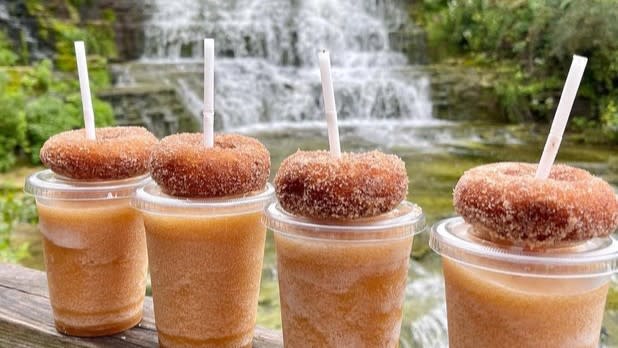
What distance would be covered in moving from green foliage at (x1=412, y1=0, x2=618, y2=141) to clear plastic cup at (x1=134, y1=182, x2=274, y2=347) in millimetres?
8363

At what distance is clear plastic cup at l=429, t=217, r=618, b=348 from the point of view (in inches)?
35.6

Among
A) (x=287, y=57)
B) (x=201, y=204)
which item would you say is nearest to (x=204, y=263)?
(x=201, y=204)

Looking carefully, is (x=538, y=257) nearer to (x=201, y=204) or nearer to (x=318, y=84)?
(x=201, y=204)

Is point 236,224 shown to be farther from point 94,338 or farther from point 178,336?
point 94,338

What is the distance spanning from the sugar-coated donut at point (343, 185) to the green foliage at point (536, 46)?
8.40 metres

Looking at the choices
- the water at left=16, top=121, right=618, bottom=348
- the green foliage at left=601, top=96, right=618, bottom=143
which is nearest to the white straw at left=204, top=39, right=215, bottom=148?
the water at left=16, top=121, right=618, bottom=348

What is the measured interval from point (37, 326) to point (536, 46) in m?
9.87

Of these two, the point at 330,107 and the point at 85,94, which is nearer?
the point at 330,107

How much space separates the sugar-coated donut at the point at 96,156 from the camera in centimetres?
130

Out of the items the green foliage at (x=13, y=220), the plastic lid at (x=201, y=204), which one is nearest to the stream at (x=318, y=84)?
the green foliage at (x=13, y=220)

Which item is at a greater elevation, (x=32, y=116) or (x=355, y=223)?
(x=355, y=223)

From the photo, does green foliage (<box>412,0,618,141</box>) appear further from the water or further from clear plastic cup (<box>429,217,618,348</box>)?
clear plastic cup (<box>429,217,618,348</box>)

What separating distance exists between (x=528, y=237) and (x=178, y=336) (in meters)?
0.69

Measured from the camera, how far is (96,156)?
4.28 feet
